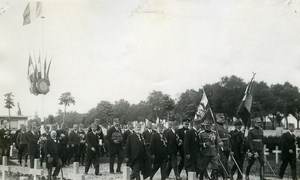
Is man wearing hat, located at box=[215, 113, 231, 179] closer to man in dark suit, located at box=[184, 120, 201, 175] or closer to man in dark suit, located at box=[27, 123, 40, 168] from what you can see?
man in dark suit, located at box=[184, 120, 201, 175]

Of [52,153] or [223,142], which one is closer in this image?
[52,153]

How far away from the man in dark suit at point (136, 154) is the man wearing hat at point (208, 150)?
47.2 inches

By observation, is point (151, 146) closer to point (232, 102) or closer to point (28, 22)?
point (28, 22)

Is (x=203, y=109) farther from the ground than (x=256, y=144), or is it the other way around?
(x=203, y=109)

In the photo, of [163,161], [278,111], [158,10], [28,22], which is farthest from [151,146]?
[278,111]

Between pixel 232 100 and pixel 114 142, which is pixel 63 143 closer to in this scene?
pixel 114 142

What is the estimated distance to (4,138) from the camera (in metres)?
14.0

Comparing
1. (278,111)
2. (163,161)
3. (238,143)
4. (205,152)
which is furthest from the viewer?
(278,111)

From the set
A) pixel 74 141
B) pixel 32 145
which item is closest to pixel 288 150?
pixel 74 141

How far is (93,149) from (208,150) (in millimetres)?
3524

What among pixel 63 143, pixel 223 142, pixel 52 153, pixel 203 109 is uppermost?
pixel 203 109

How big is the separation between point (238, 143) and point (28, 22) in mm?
5880

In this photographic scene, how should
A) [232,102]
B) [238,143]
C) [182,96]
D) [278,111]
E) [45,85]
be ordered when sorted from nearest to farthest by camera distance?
[238,143]
[45,85]
[278,111]
[232,102]
[182,96]

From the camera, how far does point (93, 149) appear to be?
10.9 metres
